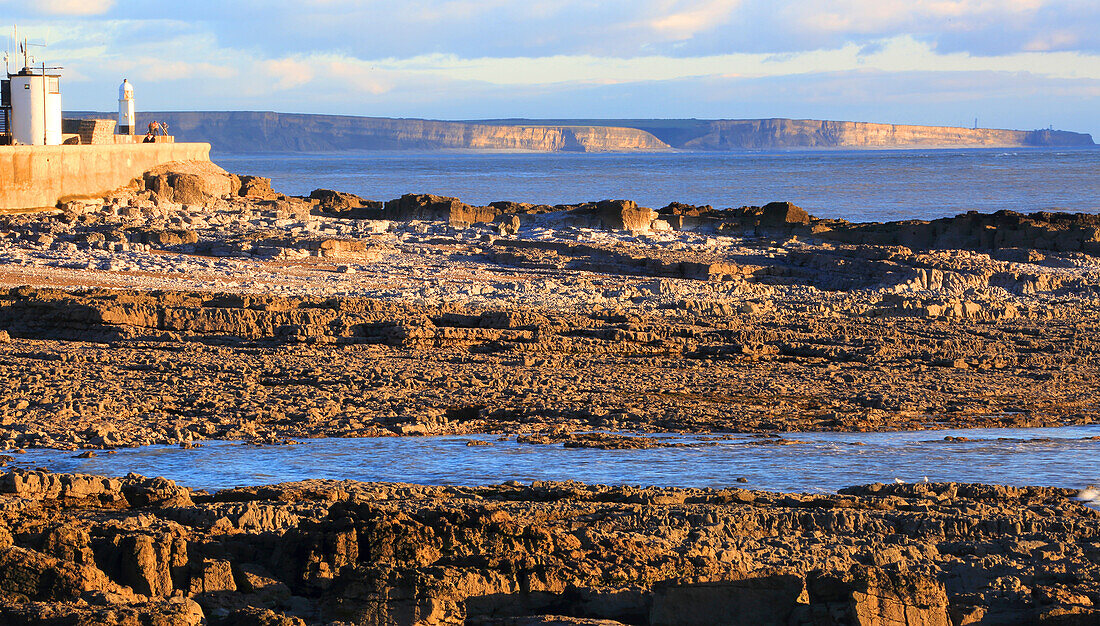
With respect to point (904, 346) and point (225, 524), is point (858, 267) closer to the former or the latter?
point (904, 346)

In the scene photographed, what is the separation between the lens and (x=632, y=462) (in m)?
8.11

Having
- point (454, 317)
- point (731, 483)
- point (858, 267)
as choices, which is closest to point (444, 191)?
point (858, 267)

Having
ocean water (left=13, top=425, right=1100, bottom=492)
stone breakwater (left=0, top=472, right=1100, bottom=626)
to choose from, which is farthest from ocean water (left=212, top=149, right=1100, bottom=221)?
stone breakwater (left=0, top=472, right=1100, bottom=626)

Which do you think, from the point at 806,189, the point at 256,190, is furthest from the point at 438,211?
the point at 806,189

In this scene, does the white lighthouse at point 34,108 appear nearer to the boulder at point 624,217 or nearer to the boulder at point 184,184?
the boulder at point 184,184

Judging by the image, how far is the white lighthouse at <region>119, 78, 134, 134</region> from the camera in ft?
104

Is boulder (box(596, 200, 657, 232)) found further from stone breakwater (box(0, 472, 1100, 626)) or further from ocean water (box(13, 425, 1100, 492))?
stone breakwater (box(0, 472, 1100, 626))

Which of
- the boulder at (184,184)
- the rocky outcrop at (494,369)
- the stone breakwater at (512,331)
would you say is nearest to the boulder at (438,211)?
the stone breakwater at (512,331)

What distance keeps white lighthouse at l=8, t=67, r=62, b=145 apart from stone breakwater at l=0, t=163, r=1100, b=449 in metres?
3.43

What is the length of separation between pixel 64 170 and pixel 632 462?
19.0m

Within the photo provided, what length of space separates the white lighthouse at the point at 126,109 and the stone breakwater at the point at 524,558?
27460 mm

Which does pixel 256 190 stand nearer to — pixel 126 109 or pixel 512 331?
pixel 126 109

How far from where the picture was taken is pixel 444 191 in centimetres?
6259

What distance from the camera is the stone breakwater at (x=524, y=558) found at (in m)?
4.67
